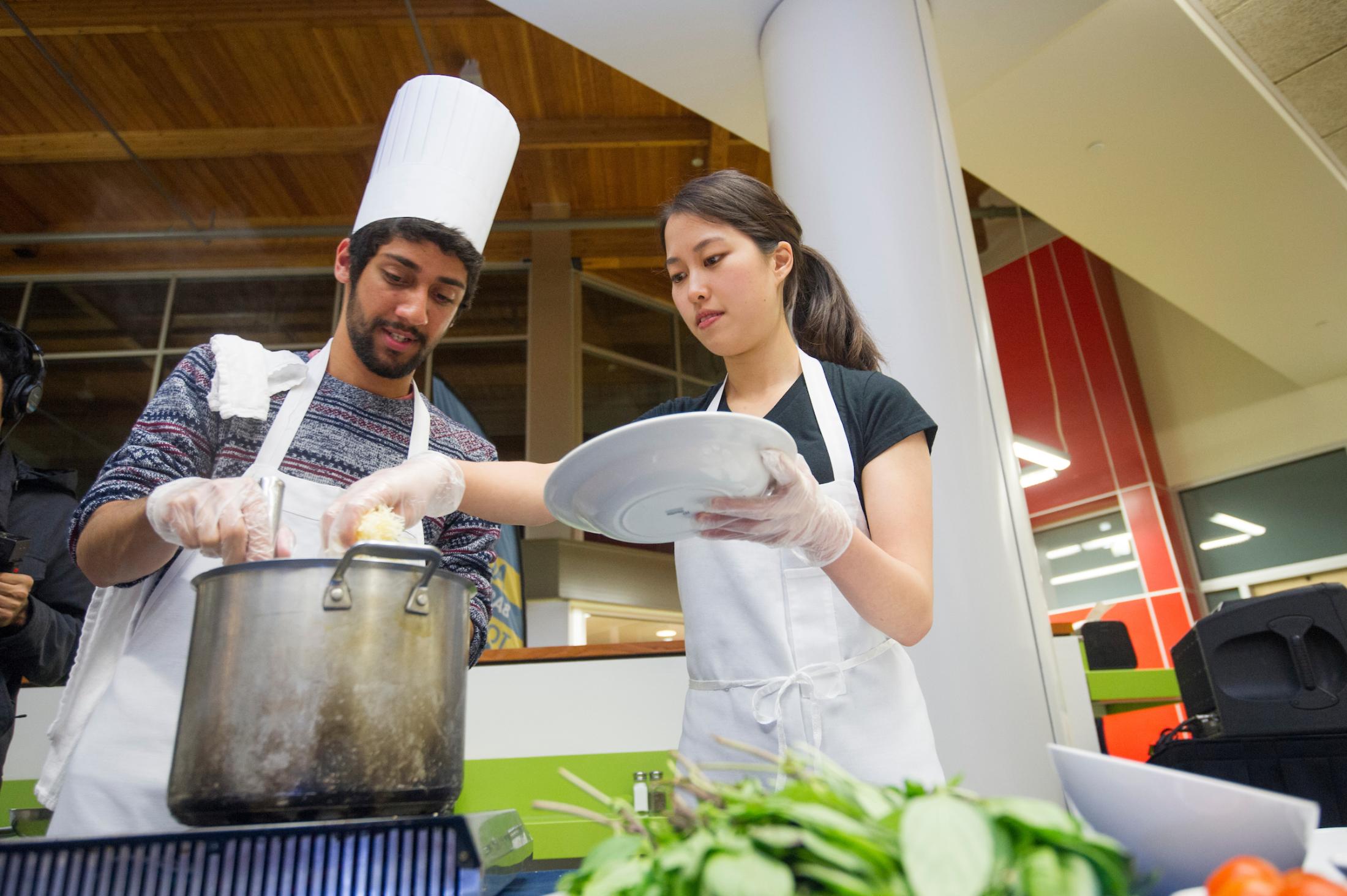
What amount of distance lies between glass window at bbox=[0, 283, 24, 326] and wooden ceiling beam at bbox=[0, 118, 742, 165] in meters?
1.60

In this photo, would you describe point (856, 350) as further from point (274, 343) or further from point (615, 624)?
point (274, 343)

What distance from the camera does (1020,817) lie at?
42 centimetres

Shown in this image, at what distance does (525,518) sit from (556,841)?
147 centimetres

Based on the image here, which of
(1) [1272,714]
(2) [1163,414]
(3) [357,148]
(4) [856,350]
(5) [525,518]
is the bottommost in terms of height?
(1) [1272,714]

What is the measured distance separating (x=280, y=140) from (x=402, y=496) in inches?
222

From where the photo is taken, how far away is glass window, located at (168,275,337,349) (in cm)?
723

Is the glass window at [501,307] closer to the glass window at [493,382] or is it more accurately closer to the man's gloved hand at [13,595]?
the glass window at [493,382]

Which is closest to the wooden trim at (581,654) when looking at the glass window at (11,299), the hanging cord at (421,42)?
the hanging cord at (421,42)

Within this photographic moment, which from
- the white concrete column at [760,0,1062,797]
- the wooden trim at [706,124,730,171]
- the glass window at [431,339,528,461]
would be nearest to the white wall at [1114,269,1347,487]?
the wooden trim at [706,124,730,171]

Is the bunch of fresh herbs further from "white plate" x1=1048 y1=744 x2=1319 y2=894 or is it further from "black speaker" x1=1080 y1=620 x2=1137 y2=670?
"black speaker" x1=1080 y1=620 x2=1137 y2=670

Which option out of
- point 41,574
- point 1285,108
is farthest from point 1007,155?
point 41,574

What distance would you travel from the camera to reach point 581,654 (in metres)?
2.58

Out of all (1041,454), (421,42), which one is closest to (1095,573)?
(1041,454)

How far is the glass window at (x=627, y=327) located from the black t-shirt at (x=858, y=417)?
6.19m
